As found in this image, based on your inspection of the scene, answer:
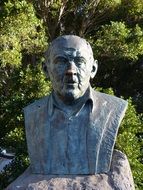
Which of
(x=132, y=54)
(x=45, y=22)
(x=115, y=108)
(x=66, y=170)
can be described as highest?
(x=45, y=22)

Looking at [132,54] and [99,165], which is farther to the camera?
[132,54]

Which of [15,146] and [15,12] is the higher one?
[15,12]

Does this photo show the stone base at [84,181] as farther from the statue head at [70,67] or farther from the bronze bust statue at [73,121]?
the statue head at [70,67]

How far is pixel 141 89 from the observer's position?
11.5 meters

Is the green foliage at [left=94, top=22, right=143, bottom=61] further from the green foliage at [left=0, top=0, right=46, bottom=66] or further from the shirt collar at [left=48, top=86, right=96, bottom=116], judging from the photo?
the shirt collar at [left=48, top=86, right=96, bottom=116]

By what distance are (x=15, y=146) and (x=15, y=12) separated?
5.71 feet

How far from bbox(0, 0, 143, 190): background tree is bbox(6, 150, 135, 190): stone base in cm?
199

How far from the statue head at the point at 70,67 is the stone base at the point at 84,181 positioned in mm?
596

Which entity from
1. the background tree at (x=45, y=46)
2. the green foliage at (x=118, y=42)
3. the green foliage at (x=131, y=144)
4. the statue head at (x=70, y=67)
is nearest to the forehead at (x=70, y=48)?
the statue head at (x=70, y=67)

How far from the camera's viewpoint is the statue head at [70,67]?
4.49 metres

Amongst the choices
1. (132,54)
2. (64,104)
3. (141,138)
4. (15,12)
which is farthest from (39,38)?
(64,104)

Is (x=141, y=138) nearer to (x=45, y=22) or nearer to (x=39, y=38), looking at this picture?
(x=39, y=38)

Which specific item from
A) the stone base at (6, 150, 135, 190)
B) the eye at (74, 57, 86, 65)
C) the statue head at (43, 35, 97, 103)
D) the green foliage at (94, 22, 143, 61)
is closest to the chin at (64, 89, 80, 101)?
the statue head at (43, 35, 97, 103)

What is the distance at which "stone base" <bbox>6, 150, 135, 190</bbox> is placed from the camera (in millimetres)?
4418
